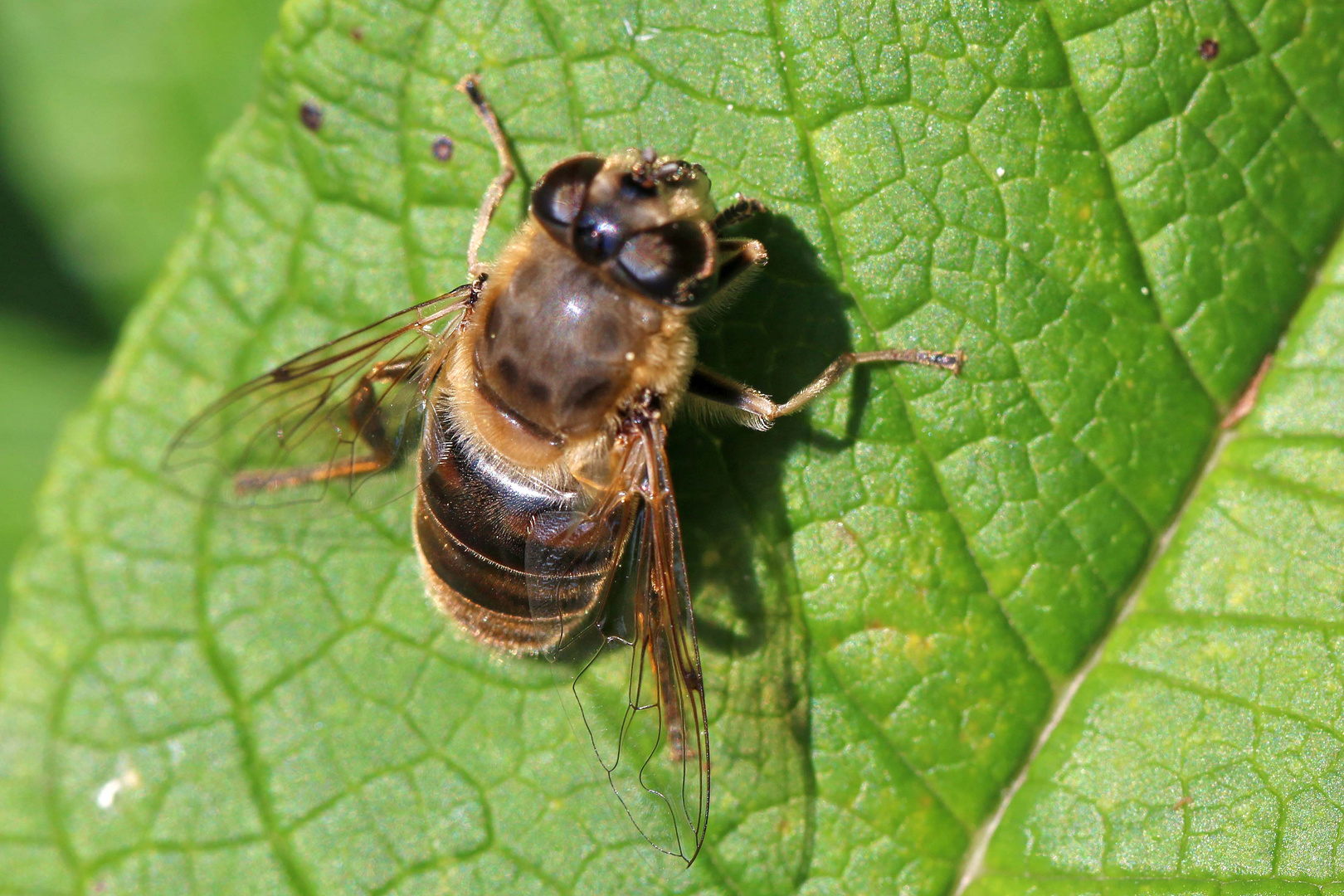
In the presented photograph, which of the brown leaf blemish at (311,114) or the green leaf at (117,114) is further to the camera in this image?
the green leaf at (117,114)

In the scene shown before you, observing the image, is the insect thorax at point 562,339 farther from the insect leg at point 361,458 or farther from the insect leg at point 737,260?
the insect leg at point 361,458

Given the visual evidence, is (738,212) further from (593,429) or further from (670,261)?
(593,429)

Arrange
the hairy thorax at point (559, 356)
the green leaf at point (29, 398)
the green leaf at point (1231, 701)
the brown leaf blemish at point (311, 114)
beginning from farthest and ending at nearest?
1. the green leaf at point (29, 398)
2. the brown leaf blemish at point (311, 114)
3. the hairy thorax at point (559, 356)
4. the green leaf at point (1231, 701)

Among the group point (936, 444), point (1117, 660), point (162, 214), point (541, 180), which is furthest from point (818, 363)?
point (162, 214)

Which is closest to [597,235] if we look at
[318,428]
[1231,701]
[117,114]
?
[318,428]

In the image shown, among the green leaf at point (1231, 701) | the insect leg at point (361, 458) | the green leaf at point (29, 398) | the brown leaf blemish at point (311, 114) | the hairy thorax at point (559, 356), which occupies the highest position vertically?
the brown leaf blemish at point (311, 114)

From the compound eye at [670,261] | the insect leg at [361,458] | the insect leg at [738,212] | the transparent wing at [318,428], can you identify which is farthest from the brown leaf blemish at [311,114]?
the insect leg at [738,212]

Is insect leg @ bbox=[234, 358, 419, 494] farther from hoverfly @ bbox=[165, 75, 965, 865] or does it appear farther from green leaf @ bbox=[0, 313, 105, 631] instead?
green leaf @ bbox=[0, 313, 105, 631]

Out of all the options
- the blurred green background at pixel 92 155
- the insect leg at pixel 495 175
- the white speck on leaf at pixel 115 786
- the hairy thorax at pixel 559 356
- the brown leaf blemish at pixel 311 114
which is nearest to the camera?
the hairy thorax at pixel 559 356
